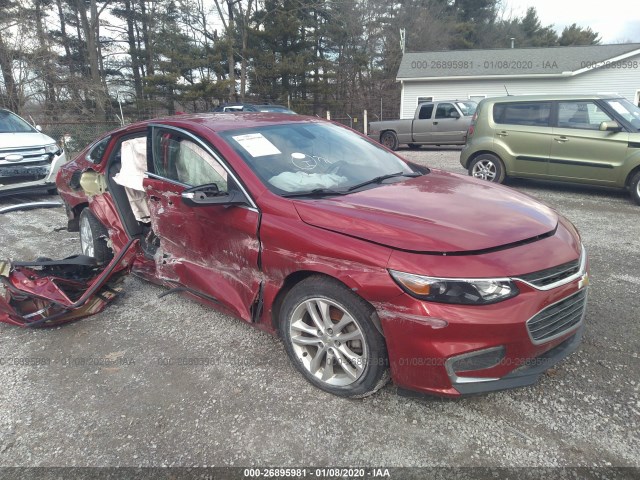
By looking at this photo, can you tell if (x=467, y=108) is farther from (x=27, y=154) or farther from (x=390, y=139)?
(x=27, y=154)

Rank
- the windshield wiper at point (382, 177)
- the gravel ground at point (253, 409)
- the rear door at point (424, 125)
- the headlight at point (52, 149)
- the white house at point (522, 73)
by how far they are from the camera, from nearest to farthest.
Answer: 1. the gravel ground at point (253, 409)
2. the windshield wiper at point (382, 177)
3. the headlight at point (52, 149)
4. the rear door at point (424, 125)
5. the white house at point (522, 73)

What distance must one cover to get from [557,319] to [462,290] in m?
0.60

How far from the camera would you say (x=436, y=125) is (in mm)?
14531

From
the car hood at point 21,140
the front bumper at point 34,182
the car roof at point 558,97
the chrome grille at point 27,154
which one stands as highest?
the car roof at point 558,97

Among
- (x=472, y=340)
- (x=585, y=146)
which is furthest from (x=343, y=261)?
(x=585, y=146)

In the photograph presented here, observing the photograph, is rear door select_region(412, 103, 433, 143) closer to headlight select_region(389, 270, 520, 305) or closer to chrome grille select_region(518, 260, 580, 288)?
chrome grille select_region(518, 260, 580, 288)

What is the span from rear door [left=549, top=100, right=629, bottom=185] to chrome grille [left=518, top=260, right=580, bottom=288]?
18.2 ft

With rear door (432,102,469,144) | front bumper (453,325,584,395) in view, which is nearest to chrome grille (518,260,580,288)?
front bumper (453,325,584,395)

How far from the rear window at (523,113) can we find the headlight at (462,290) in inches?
256

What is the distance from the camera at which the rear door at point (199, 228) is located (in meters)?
2.79

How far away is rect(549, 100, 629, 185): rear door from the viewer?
6.76 m

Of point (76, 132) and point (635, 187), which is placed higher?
point (76, 132)

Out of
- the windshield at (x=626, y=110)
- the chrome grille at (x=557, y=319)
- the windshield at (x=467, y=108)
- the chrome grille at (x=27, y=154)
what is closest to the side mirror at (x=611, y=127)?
the windshield at (x=626, y=110)

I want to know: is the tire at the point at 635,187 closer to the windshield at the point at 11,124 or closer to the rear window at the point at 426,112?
the rear window at the point at 426,112
